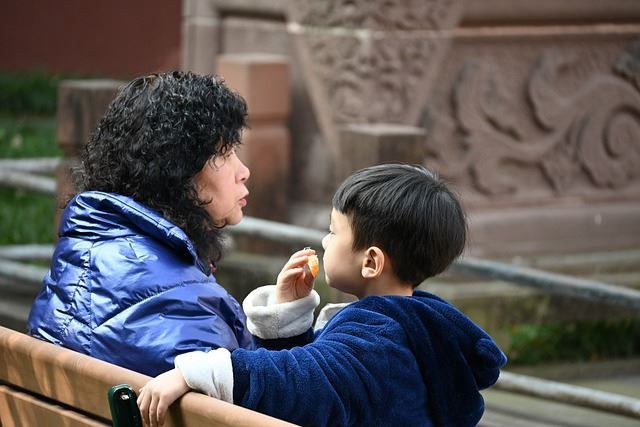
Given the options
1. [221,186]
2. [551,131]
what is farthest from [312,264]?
[551,131]

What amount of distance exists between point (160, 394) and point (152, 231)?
50 cm

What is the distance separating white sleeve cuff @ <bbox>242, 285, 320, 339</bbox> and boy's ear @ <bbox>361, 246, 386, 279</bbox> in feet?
0.82

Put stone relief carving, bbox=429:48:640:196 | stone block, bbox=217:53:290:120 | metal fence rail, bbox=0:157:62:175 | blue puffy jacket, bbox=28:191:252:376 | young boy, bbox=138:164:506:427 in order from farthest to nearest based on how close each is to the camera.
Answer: metal fence rail, bbox=0:157:62:175 → stone relief carving, bbox=429:48:640:196 → stone block, bbox=217:53:290:120 → blue puffy jacket, bbox=28:191:252:376 → young boy, bbox=138:164:506:427

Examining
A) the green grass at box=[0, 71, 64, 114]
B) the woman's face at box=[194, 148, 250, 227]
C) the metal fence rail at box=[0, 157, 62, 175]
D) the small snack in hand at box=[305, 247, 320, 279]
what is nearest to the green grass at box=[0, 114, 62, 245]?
the metal fence rail at box=[0, 157, 62, 175]

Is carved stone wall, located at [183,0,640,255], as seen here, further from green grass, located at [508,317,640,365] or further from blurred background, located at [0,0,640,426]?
green grass, located at [508,317,640,365]

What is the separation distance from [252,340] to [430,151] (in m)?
3.97

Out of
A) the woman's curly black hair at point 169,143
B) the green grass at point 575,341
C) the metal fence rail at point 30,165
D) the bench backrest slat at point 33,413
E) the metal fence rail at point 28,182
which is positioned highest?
the woman's curly black hair at point 169,143

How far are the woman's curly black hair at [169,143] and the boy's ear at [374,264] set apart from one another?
1.47 feet

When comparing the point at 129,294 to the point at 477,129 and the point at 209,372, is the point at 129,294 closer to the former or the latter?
Answer: the point at 209,372

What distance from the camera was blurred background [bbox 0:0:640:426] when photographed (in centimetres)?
672

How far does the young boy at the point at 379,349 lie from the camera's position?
258 centimetres

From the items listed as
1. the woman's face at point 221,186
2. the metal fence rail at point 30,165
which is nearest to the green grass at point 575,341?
the metal fence rail at point 30,165

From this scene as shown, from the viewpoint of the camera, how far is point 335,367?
2.63 metres

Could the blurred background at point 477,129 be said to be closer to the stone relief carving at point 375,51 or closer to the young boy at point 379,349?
the stone relief carving at point 375,51
